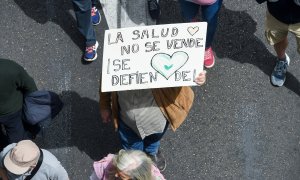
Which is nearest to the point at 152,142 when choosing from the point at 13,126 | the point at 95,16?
the point at 13,126

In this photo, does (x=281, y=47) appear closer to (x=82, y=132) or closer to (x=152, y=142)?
(x=152, y=142)

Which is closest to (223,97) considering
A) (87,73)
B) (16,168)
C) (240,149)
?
(240,149)

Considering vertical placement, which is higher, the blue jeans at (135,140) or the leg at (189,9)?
the leg at (189,9)

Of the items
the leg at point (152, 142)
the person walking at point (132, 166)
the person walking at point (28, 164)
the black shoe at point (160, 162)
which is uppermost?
the person walking at point (132, 166)

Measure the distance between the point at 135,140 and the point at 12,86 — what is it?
1.08 metres

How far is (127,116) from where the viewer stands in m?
4.22

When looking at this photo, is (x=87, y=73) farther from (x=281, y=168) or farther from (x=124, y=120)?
(x=281, y=168)

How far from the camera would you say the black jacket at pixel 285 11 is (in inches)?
186

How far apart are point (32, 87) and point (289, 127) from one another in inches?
96.4

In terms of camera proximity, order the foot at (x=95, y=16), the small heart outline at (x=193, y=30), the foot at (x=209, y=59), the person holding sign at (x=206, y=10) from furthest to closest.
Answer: the foot at (x=95, y=16), the foot at (x=209, y=59), the person holding sign at (x=206, y=10), the small heart outline at (x=193, y=30)

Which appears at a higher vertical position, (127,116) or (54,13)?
(127,116)

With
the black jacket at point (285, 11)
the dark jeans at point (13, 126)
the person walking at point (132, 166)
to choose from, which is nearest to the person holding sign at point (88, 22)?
the dark jeans at point (13, 126)

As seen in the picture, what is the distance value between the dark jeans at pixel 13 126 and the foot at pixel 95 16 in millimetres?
1678

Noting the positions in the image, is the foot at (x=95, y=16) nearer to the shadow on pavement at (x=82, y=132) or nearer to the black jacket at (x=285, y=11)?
the shadow on pavement at (x=82, y=132)
